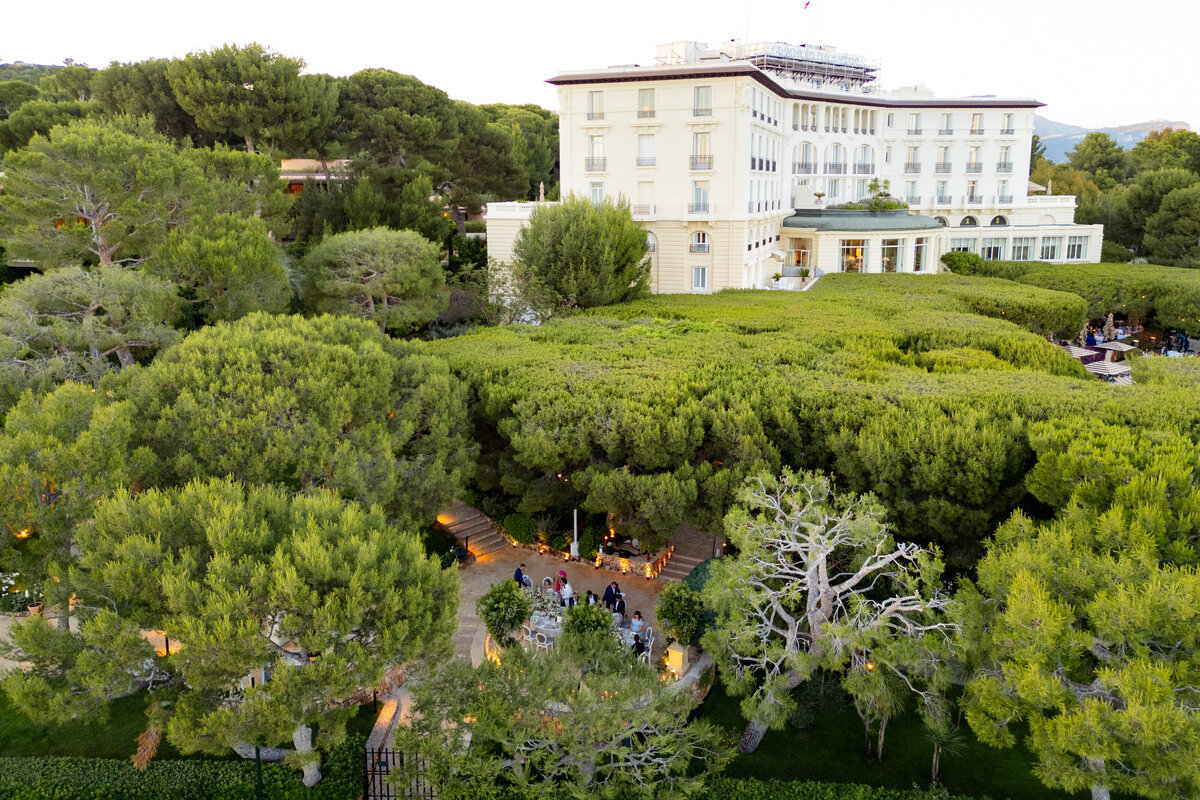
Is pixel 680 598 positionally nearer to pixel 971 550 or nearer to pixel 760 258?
pixel 971 550

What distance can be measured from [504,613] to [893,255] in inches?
1866

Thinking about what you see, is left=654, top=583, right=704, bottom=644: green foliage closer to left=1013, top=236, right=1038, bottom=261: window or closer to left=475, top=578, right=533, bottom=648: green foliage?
left=475, top=578, right=533, bottom=648: green foliage

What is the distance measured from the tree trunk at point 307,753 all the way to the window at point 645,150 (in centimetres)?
3826

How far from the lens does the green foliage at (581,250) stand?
125 feet

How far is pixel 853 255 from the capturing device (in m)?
55.6

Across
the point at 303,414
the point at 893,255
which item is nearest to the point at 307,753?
the point at 303,414

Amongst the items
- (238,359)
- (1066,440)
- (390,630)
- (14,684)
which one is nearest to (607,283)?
(238,359)

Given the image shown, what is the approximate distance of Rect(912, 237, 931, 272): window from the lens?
58.7 m

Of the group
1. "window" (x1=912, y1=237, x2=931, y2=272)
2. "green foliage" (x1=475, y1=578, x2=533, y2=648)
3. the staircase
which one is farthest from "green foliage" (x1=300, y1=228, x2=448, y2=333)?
"window" (x1=912, y1=237, x2=931, y2=272)

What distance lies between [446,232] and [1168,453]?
4389 centimetres

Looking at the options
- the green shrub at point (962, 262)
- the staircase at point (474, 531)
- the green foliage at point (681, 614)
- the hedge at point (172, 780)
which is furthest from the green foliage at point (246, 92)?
the green shrub at point (962, 262)

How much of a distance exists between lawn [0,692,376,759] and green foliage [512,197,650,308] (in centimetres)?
2416

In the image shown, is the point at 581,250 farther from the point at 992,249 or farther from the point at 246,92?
the point at 992,249

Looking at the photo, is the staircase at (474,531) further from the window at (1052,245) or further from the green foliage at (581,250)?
the window at (1052,245)
